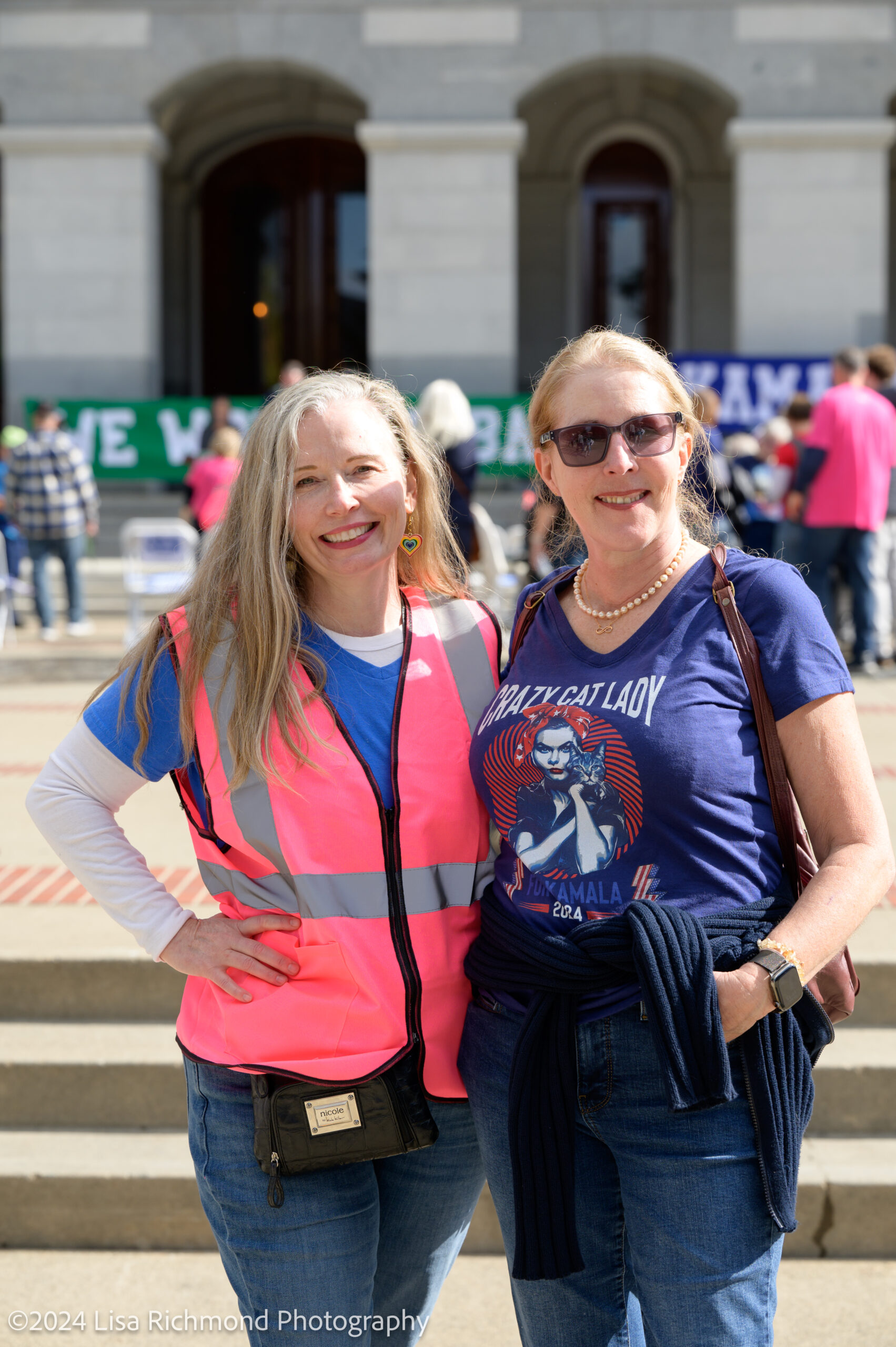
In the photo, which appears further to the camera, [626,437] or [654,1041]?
[626,437]

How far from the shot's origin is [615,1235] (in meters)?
1.90

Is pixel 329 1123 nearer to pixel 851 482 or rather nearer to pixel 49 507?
pixel 851 482

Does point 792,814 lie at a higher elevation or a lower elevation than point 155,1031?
higher

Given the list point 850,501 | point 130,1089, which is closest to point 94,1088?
point 130,1089

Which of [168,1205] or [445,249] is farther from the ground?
[445,249]

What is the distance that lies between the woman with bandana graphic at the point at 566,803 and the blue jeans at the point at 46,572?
31.3 feet

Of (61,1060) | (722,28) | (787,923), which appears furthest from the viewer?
(722,28)

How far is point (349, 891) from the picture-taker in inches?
74.3

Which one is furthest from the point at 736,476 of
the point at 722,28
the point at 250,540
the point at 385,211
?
the point at 722,28

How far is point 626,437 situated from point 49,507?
9685mm

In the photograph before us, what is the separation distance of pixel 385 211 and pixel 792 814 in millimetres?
14386

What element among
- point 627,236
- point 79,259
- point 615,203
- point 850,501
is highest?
point 615,203

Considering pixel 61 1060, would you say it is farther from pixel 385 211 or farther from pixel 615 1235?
pixel 385 211

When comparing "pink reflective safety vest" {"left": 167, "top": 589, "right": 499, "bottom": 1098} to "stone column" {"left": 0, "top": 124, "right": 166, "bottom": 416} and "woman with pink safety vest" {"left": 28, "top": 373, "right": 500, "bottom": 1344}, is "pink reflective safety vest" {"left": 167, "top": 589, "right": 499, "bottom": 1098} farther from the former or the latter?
"stone column" {"left": 0, "top": 124, "right": 166, "bottom": 416}
